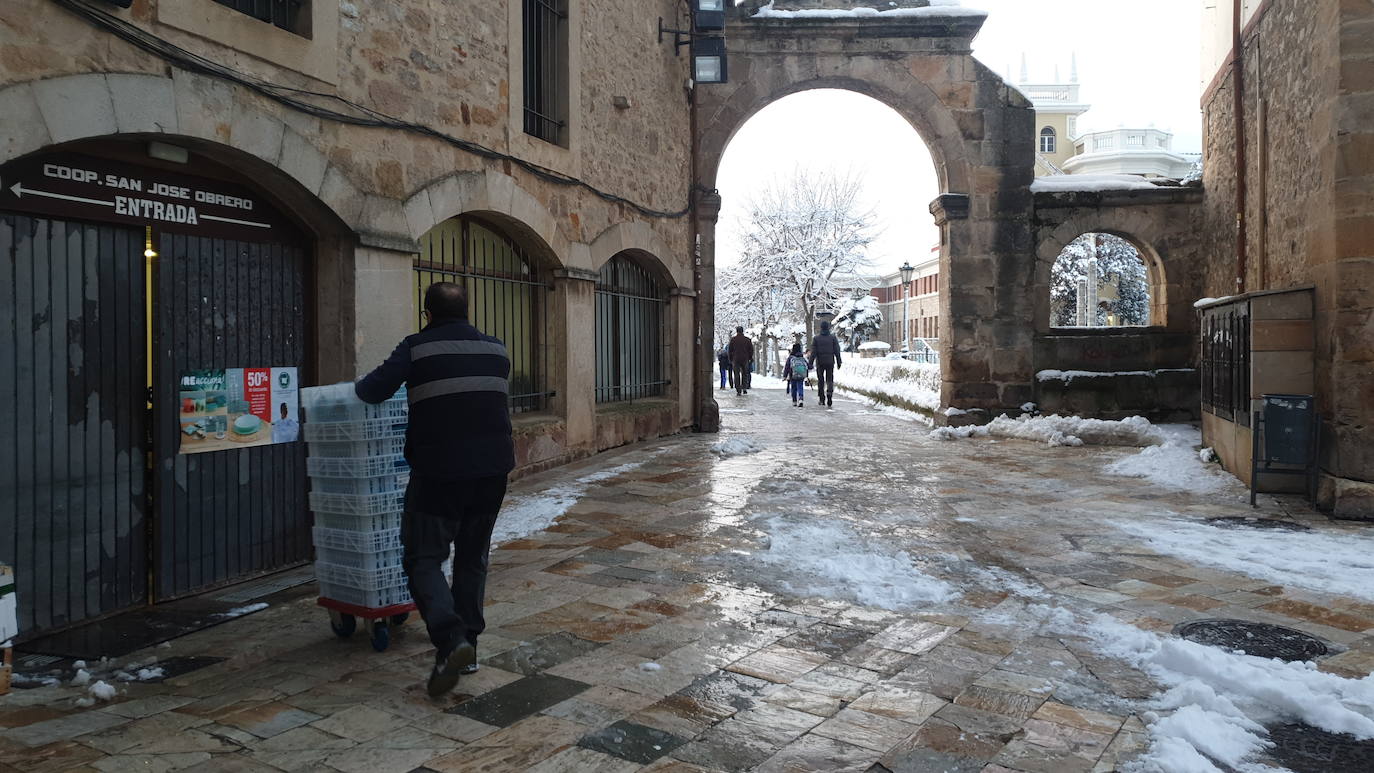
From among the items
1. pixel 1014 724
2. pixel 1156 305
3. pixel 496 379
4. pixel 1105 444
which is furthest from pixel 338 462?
pixel 1156 305

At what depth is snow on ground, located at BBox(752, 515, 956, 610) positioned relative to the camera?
4922mm

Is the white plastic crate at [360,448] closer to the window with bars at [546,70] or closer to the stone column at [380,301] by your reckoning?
the stone column at [380,301]

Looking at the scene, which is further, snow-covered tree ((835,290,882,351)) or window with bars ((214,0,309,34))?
snow-covered tree ((835,290,882,351))

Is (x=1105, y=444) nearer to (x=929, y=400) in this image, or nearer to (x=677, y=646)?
(x=929, y=400)

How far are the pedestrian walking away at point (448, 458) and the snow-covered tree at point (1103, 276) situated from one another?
30.6m

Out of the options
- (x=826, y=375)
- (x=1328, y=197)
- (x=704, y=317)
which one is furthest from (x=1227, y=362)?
(x=826, y=375)

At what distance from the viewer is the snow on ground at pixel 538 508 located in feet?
21.5

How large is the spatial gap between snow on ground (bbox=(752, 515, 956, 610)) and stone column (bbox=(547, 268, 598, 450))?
141 inches

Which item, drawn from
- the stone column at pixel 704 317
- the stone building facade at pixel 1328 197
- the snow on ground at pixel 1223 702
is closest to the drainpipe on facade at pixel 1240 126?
the stone building facade at pixel 1328 197

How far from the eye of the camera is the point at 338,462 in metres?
4.09

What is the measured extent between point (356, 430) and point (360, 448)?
8 centimetres

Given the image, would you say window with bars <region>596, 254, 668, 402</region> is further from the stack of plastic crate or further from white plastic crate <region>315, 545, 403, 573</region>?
white plastic crate <region>315, 545, 403, 573</region>

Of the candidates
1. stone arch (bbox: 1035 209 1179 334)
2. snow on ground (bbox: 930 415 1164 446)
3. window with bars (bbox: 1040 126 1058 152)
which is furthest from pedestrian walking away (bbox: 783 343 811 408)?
window with bars (bbox: 1040 126 1058 152)

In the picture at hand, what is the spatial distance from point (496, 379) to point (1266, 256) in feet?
28.8
